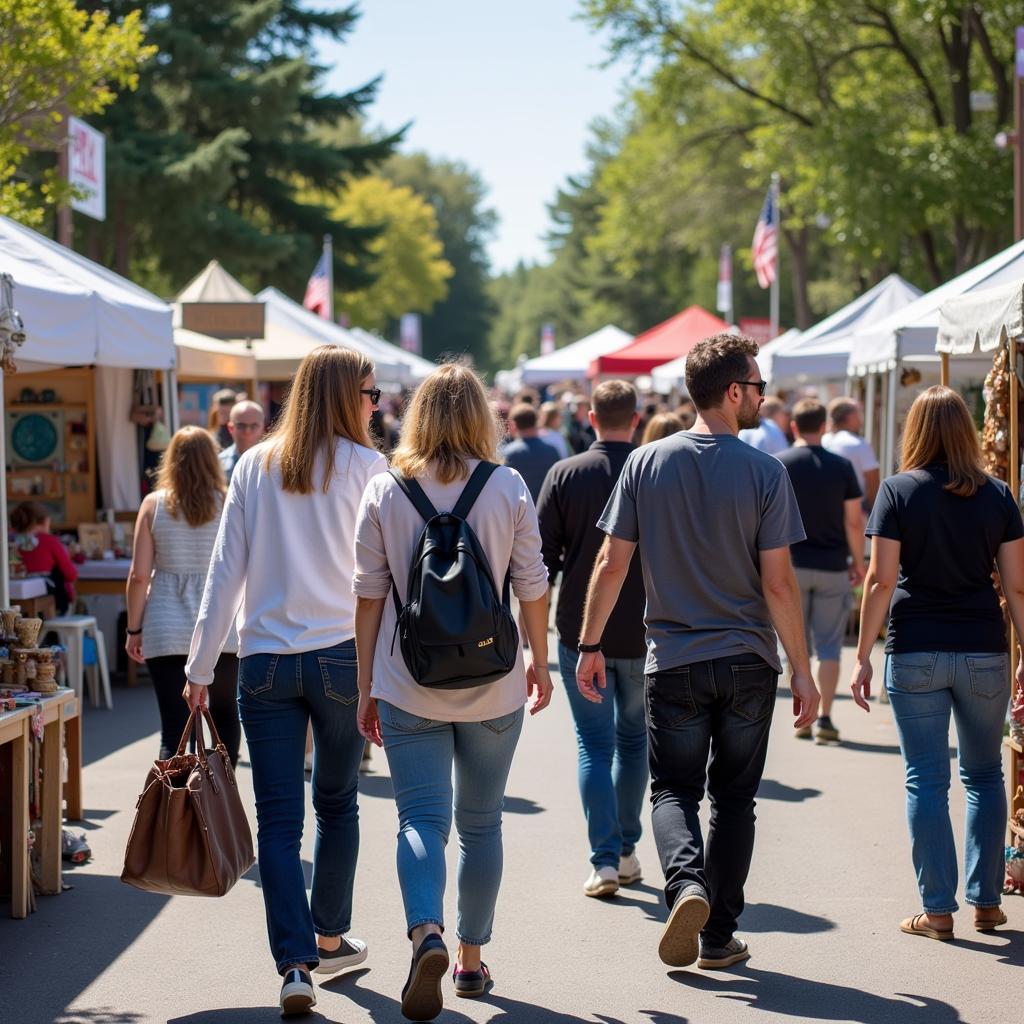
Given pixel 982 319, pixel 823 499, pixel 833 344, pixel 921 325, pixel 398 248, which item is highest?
pixel 398 248

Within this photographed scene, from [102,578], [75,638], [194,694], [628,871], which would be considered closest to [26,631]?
[194,694]

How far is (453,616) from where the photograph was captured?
4277 millimetres

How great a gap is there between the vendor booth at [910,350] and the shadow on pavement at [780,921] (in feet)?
10.7

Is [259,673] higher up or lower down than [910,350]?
lower down

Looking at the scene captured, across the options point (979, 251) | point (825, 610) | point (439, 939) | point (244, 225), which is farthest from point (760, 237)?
point (439, 939)

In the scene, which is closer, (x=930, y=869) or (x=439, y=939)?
(x=439, y=939)

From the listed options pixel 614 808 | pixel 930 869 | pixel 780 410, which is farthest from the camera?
pixel 780 410

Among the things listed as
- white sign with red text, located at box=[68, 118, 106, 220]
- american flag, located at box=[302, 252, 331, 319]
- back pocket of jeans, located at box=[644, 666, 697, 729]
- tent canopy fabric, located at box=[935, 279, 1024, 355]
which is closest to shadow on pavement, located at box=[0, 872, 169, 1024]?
back pocket of jeans, located at box=[644, 666, 697, 729]

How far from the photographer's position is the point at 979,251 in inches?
1048

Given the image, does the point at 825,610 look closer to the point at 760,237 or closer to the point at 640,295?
the point at 760,237

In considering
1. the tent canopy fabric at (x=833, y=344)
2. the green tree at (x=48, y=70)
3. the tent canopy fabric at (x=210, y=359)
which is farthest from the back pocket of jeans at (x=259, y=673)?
the tent canopy fabric at (x=833, y=344)

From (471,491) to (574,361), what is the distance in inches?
1067

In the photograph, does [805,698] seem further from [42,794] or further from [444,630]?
[42,794]

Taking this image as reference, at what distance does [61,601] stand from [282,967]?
642cm
